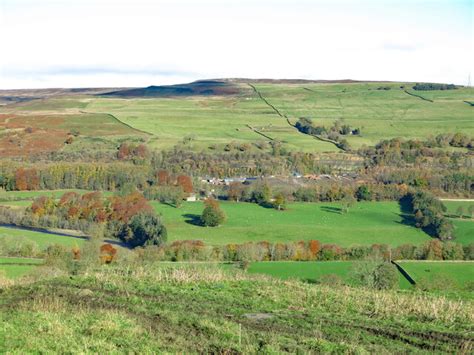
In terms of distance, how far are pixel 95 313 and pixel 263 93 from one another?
11674 centimetres

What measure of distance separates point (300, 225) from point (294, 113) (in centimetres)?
5712

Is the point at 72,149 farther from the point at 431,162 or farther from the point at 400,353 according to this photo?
the point at 400,353

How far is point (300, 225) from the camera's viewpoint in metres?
48.9

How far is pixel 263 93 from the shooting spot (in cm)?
12719

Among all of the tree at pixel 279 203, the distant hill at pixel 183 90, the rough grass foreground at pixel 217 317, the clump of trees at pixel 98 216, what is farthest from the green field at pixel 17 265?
the distant hill at pixel 183 90

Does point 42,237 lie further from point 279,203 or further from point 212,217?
point 279,203

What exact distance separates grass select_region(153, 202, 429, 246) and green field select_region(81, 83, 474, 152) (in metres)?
23.4

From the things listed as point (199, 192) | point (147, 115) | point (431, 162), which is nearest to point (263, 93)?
point (147, 115)

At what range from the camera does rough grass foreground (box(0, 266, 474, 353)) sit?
10570 mm

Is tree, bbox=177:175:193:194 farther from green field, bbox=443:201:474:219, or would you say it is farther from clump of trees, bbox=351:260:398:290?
clump of trees, bbox=351:260:398:290

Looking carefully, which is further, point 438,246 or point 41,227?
point 41,227

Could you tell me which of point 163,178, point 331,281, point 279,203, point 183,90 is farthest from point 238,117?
point 331,281

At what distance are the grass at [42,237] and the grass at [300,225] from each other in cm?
649

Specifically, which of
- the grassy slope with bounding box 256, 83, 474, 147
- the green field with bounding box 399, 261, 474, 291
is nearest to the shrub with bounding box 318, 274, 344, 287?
the green field with bounding box 399, 261, 474, 291
